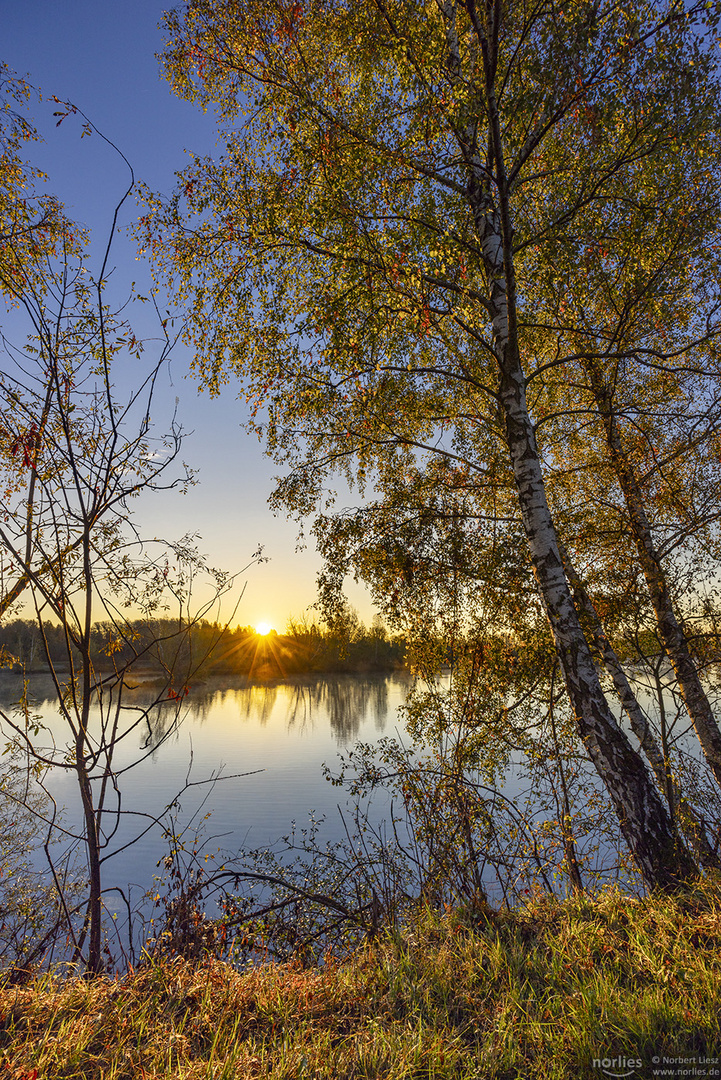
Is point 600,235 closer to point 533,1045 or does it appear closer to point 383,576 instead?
point 383,576

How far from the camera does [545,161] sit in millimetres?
6328

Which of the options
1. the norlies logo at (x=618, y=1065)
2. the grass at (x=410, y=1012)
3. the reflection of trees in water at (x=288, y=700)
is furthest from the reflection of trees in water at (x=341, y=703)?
the norlies logo at (x=618, y=1065)

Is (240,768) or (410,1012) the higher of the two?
(410,1012)

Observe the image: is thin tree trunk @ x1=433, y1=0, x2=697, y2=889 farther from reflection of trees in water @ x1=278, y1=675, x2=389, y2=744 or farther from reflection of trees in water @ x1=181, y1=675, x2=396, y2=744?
reflection of trees in water @ x1=181, y1=675, x2=396, y2=744

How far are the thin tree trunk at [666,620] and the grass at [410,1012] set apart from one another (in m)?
4.25

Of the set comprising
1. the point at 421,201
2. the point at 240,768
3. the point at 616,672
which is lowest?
the point at 240,768

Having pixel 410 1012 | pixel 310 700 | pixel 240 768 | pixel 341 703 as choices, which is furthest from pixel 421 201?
pixel 310 700

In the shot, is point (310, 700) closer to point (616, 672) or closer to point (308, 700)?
point (308, 700)

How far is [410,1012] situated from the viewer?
235 cm

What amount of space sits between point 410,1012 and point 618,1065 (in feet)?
2.87

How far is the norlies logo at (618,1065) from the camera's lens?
6.29ft

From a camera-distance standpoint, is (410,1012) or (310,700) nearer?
(410,1012)

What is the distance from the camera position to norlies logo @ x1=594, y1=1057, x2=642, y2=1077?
192 cm

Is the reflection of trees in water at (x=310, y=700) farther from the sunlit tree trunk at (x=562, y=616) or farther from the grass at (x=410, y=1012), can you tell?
the grass at (x=410, y=1012)
